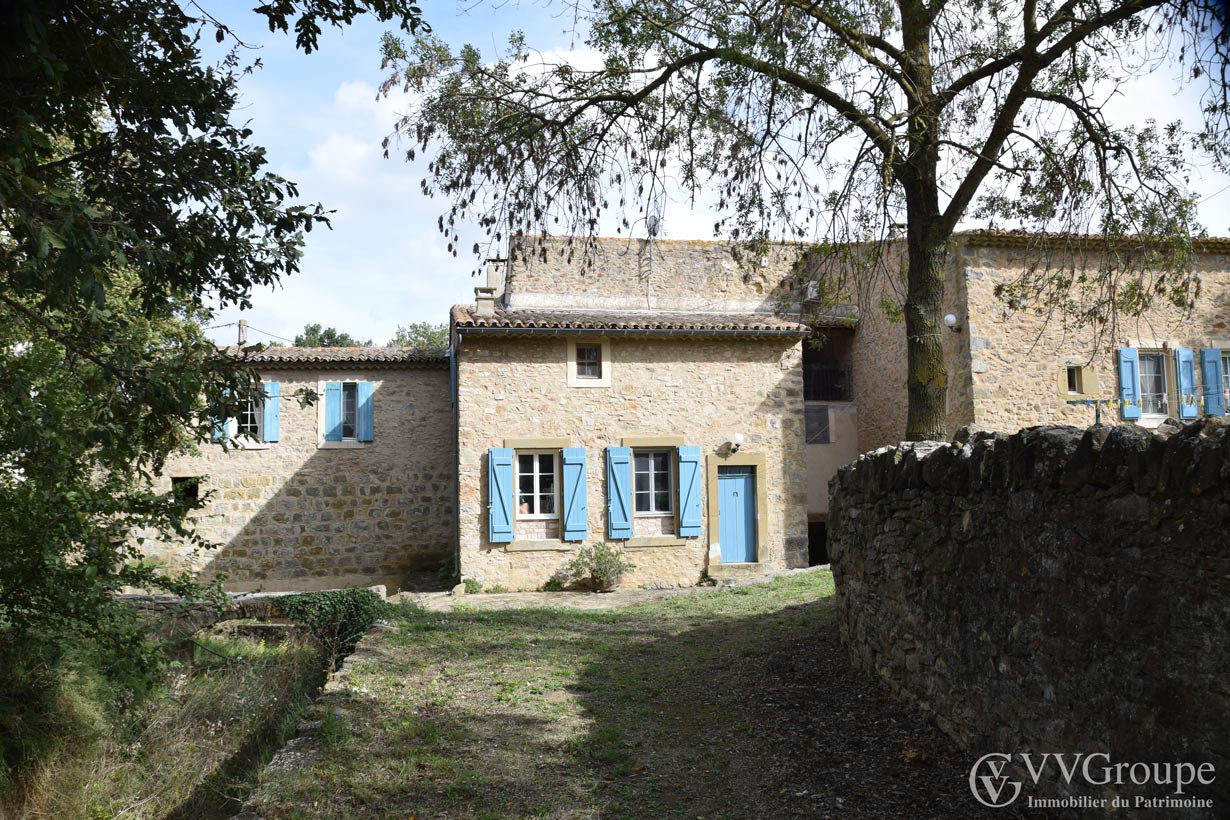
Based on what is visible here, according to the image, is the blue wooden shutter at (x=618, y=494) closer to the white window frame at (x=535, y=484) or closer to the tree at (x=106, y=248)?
the white window frame at (x=535, y=484)

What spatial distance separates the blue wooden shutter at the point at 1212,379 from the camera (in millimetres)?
14125

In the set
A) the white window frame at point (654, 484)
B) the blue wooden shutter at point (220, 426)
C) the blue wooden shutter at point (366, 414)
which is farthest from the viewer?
the blue wooden shutter at point (366, 414)

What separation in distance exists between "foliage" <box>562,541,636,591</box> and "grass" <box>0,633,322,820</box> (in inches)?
189

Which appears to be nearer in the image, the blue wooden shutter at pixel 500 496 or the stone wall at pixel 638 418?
the blue wooden shutter at pixel 500 496

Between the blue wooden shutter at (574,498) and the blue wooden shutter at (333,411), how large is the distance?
177 inches

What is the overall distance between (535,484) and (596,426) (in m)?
1.36

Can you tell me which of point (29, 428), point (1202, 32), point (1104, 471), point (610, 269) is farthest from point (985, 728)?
point (610, 269)

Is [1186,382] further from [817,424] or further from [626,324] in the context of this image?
[626,324]

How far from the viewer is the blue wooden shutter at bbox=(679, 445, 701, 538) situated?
45.6ft

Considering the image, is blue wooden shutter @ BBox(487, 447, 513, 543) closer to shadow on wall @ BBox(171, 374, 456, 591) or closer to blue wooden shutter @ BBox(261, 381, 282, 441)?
shadow on wall @ BBox(171, 374, 456, 591)

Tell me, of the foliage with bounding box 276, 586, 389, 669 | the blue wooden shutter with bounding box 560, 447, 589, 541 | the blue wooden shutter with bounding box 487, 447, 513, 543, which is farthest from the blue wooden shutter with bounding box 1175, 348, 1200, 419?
the foliage with bounding box 276, 586, 389, 669

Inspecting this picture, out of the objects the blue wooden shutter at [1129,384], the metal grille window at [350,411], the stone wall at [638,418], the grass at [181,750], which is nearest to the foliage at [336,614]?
the grass at [181,750]

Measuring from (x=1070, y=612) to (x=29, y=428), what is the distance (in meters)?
5.40

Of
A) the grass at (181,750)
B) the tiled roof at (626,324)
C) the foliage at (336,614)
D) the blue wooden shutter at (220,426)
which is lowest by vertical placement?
the grass at (181,750)
